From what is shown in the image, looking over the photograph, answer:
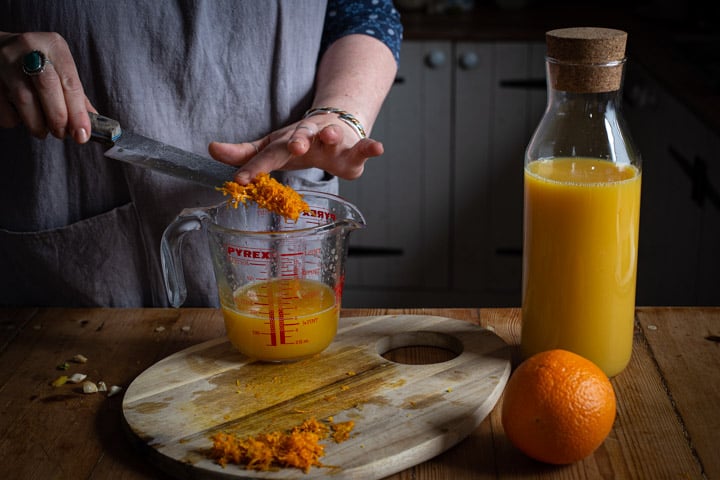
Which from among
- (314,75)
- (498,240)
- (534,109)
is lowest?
(498,240)

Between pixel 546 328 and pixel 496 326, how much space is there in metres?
0.16

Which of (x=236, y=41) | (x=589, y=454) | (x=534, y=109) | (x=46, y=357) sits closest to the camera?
(x=589, y=454)

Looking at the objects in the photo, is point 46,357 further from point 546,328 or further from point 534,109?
point 534,109

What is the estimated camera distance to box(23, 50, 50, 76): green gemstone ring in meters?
1.09

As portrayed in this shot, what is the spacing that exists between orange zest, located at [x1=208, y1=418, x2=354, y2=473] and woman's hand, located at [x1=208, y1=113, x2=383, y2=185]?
13.7 inches

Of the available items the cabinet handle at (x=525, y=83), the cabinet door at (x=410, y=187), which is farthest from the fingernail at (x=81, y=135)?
the cabinet handle at (x=525, y=83)

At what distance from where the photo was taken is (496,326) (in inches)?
46.5

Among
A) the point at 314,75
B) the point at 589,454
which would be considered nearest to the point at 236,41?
the point at 314,75

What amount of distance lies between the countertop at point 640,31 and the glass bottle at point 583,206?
103 centimetres

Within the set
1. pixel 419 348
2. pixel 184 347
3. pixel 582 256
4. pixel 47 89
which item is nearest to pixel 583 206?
pixel 582 256

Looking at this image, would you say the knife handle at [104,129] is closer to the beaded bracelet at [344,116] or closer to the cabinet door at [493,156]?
the beaded bracelet at [344,116]

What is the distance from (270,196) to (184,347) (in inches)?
9.7

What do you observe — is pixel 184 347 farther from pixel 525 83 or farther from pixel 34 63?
pixel 525 83

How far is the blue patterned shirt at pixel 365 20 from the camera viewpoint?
140 centimetres
